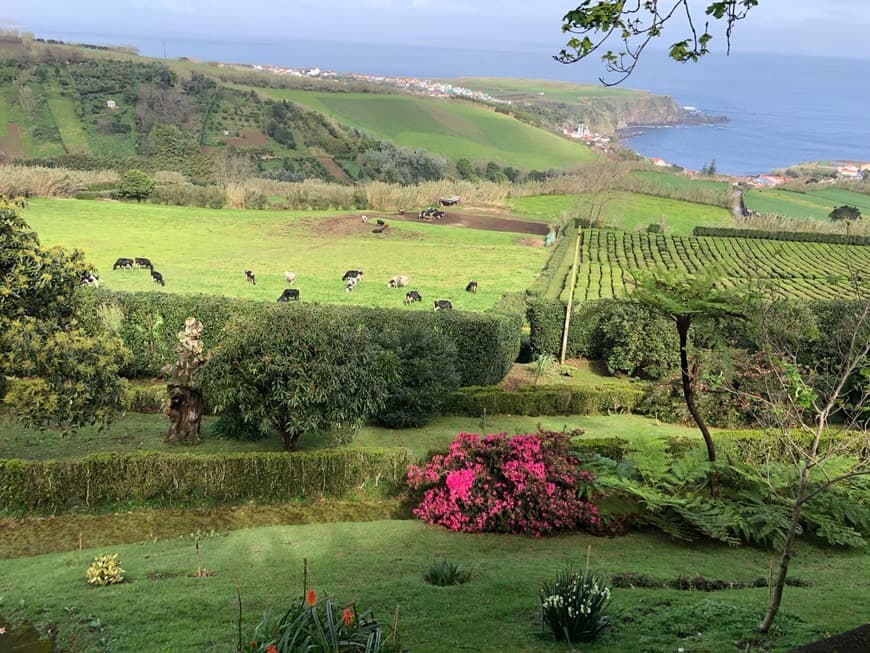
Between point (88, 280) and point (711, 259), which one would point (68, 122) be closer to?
point (88, 280)

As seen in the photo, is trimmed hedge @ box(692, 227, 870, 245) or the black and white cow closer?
the black and white cow

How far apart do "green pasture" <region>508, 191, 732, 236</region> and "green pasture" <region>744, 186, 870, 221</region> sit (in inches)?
377

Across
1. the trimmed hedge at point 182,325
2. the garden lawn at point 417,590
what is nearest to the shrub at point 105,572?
the garden lawn at point 417,590

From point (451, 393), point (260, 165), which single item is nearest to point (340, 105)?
point (260, 165)

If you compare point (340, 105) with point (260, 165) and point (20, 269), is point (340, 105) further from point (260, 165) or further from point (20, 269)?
point (20, 269)

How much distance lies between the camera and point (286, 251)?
49.5 m

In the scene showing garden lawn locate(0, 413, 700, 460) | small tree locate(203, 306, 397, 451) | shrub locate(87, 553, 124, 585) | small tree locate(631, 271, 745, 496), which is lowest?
garden lawn locate(0, 413, 700, 460)

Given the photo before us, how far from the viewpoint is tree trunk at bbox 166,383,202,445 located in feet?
52.8

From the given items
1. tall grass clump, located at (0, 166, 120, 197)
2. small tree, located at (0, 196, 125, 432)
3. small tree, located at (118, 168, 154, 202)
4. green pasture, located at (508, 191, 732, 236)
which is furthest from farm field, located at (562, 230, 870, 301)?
tall grass clump, located at (0, 166, 120, 197)

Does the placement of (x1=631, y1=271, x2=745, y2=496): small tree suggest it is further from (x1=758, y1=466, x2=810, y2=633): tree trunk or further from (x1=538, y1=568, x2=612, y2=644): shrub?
(x1=538, y1=568, x2=612, y2=644): shrub

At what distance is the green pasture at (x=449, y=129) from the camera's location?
120125 mm

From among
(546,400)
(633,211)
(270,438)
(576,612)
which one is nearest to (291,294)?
(546,400)

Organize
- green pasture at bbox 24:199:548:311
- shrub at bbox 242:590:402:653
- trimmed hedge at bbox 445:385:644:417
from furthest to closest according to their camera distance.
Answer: green pasture at bbox 24:199:548:311 → trimmed hedge at bbox 445:385:644:417 → shrub at bbox 242:590:402:653

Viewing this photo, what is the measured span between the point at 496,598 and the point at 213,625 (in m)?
3.42
